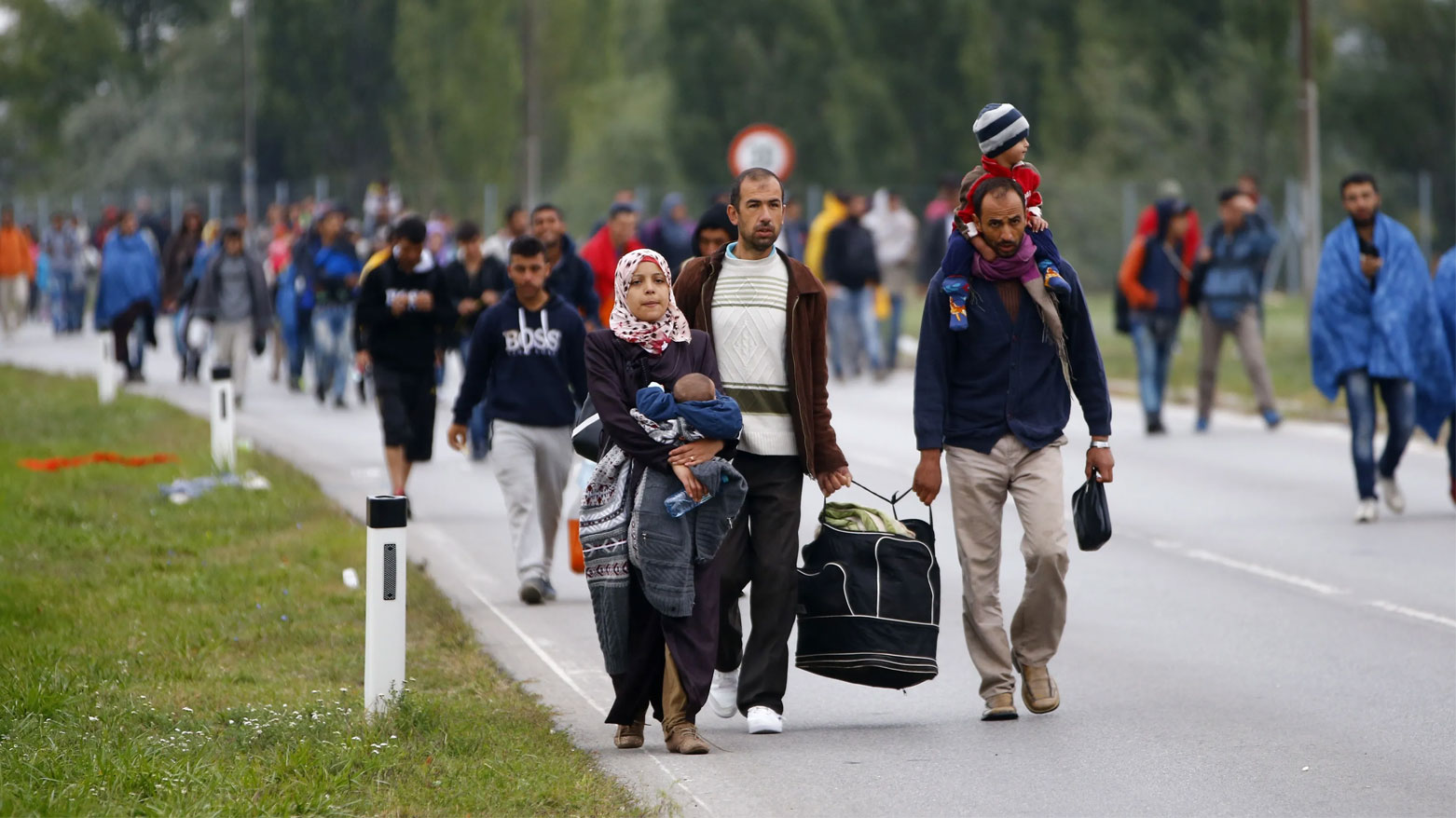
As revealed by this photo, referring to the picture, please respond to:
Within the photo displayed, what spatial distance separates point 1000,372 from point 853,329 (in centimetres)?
1610

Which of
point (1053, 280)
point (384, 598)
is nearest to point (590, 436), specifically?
point (384, 598)

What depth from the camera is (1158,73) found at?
48.9 m

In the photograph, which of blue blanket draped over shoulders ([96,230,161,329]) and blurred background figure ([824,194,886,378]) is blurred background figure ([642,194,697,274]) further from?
blue blanket draped over shoulders ([96,230,161,329])

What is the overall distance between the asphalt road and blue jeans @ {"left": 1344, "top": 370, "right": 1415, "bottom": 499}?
1.16 feet

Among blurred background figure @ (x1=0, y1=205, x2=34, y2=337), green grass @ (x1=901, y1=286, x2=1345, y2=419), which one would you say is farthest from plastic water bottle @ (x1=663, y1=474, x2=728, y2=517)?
blurred background figure @ (x1=0, y1=205, x2=34, y2=337)

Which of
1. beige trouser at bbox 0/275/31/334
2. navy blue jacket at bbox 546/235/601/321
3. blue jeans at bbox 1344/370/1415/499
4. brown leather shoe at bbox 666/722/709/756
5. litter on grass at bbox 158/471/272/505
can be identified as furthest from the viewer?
beige trouser at bbox 0/275/31/334

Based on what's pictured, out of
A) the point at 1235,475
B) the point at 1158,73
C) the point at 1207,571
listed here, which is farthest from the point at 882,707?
the point at 1158,73

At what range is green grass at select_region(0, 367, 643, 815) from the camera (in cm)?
634

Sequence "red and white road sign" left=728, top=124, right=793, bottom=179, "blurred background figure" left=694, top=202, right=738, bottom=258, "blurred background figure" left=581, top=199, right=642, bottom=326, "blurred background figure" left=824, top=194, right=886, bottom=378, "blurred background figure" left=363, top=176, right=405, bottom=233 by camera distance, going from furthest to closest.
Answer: "blurred background figure" left=363, top=176, right=405, bottom=233
"red and white road sign" left=728, top=124, right=793, bottom=179
"blurred background figure" left=824, top=194, right=886, bottom=378
"blurred background figure" left=581, top=199, right=642, bottom=326
"blurred background figure" left=694, top=202, right=738, bottom=258

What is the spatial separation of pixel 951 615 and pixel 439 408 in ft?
37.8

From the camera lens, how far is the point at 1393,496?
13016 mm

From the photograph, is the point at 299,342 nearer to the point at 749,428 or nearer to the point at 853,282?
the point at 853,282

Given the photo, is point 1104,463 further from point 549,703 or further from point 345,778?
point 345,778

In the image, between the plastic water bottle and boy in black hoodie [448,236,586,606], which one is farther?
boy in black hoodie [448,236,586,606]
